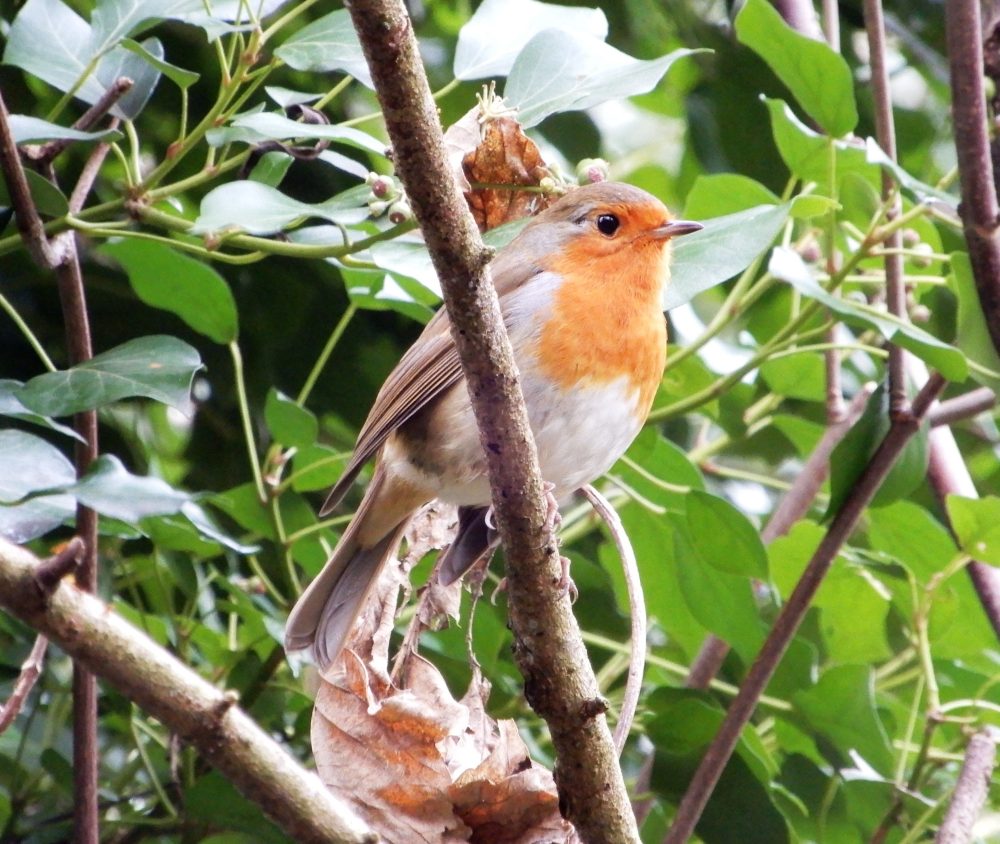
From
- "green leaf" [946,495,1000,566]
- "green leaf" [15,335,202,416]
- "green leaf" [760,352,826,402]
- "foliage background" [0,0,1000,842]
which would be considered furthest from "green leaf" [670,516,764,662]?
"green leaf" [15,335,202,416]

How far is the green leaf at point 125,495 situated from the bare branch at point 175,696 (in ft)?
1.30

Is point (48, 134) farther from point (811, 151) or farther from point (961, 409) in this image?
point (961, 409)

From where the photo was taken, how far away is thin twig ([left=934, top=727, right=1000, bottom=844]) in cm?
243

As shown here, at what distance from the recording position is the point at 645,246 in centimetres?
299

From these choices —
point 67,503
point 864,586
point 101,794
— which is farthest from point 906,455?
point 101,794

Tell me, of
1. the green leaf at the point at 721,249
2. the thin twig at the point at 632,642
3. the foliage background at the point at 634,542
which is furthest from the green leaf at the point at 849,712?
the green leaf at the point at 721,249

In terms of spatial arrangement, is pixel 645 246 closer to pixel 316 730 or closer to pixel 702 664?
pixel 702 664

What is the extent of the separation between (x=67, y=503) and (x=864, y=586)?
1.90m

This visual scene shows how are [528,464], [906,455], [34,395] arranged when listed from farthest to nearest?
[906,455]
[34,395]
[528,464]

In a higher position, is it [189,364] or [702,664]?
[189,364]

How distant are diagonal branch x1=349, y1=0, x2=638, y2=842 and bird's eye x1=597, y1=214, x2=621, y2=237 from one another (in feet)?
4.16

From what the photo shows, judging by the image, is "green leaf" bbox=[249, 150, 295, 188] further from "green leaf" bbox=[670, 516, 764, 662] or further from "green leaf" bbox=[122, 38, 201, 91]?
"green leaf" bbox=[670, 516, 764, 662]

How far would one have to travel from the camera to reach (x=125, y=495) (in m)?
1.95

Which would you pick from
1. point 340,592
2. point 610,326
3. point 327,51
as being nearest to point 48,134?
point 327,51
